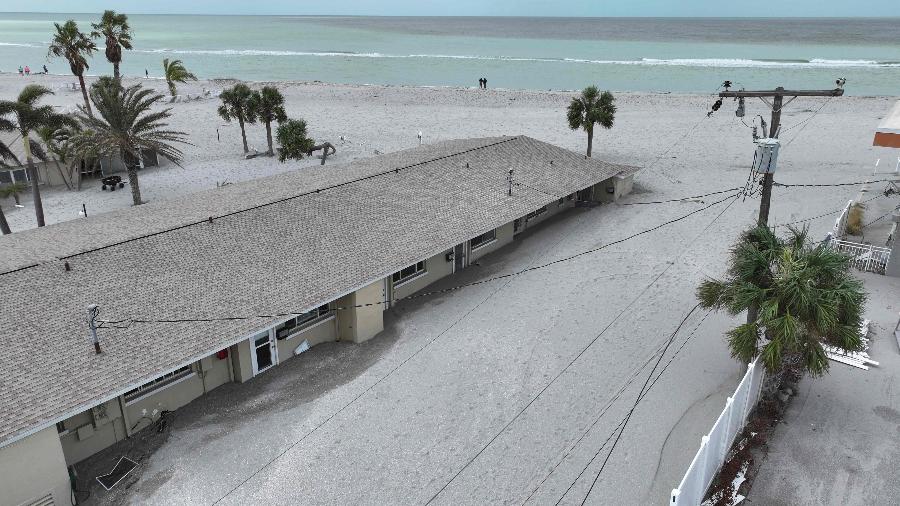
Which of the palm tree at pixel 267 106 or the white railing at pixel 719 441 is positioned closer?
the white railing at pixel 719 441

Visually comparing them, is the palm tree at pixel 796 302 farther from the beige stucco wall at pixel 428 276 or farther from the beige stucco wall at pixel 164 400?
the beige stucco wall at pixel 164 400

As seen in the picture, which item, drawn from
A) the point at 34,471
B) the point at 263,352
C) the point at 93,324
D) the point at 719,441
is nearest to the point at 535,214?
the point at 263,352

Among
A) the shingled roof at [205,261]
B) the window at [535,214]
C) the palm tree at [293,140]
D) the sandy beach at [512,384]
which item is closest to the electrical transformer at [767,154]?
the sandy beach at [512,384]

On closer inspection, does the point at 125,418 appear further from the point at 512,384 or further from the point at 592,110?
the point at 592,110

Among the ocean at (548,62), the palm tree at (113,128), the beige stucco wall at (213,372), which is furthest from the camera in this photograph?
the ocean at (548,62)

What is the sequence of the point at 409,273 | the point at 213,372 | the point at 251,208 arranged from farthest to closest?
the point at 409,273 → the point at 251,208 → the point at 213,372

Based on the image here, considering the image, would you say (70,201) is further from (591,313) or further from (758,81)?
(758,81)
